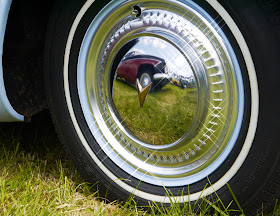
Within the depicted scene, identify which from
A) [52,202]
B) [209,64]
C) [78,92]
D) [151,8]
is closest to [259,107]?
[209,64]

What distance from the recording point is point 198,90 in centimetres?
127

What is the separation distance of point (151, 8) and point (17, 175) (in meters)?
1.02

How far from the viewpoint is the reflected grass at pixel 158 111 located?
132 cm

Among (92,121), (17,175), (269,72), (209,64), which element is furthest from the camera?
(17,175)

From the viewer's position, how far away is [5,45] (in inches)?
63.7

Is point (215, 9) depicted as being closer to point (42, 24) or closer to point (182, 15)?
point (182, 15)

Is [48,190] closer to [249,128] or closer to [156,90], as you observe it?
[156,90]

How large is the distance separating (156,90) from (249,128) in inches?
14.9

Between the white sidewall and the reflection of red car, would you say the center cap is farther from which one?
the white sidewall

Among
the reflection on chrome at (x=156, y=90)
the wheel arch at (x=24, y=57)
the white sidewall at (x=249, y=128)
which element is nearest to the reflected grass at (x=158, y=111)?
the reflection on chrome at (x=156, y=90)

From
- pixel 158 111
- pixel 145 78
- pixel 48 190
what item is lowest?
pixel 48 190

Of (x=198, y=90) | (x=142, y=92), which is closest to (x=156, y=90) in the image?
(x=142, y=92)

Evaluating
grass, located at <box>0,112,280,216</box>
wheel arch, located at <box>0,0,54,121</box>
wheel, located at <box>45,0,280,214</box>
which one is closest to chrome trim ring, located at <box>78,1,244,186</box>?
wheel, located at <box>45,0,280,214</box>

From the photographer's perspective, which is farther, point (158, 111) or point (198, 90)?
point (158, 111)
